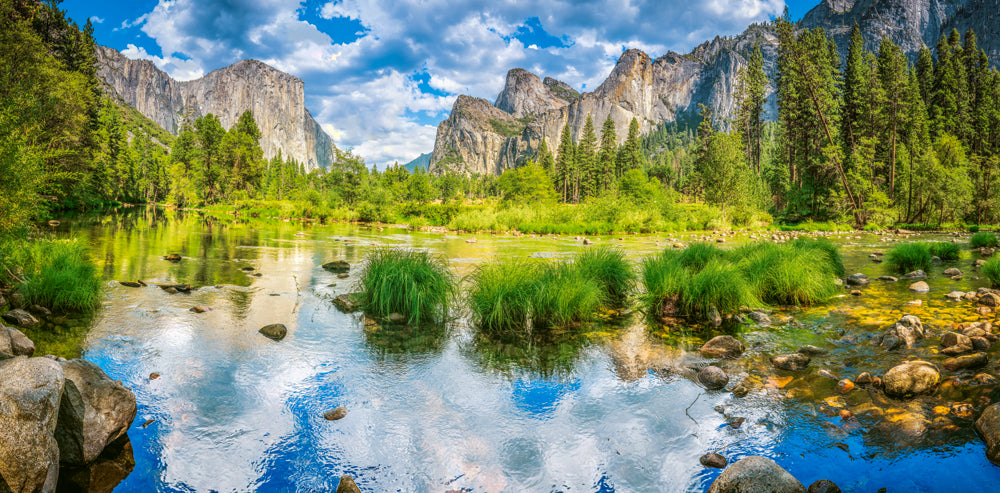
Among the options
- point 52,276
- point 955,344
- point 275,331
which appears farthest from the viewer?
point 52,276

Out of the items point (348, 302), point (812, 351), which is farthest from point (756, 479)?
point (348, 302)

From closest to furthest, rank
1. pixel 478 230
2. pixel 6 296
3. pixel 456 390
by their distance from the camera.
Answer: pixel 456 390 → pixel 6 296 → pixel 478 230

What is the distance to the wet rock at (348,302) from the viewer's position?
8829 mm

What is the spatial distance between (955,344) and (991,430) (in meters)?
2.89

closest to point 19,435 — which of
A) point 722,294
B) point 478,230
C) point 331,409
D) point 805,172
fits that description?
point 331,409

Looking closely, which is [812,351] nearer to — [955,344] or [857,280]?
[955,344]

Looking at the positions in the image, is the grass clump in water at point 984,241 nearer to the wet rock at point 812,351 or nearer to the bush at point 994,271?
the bush at point 994,271

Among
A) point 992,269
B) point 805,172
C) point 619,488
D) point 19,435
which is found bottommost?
point 619,488

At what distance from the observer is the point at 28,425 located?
9.73ft

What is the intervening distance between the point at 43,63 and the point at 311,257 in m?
22.6

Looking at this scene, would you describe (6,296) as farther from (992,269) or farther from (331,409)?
(992,269)

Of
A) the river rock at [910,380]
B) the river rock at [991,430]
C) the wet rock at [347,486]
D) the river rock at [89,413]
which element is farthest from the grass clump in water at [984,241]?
the river rock at [89,413]

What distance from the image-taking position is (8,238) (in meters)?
7.79

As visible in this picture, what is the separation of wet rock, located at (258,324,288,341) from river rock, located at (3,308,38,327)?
3.18 metres
